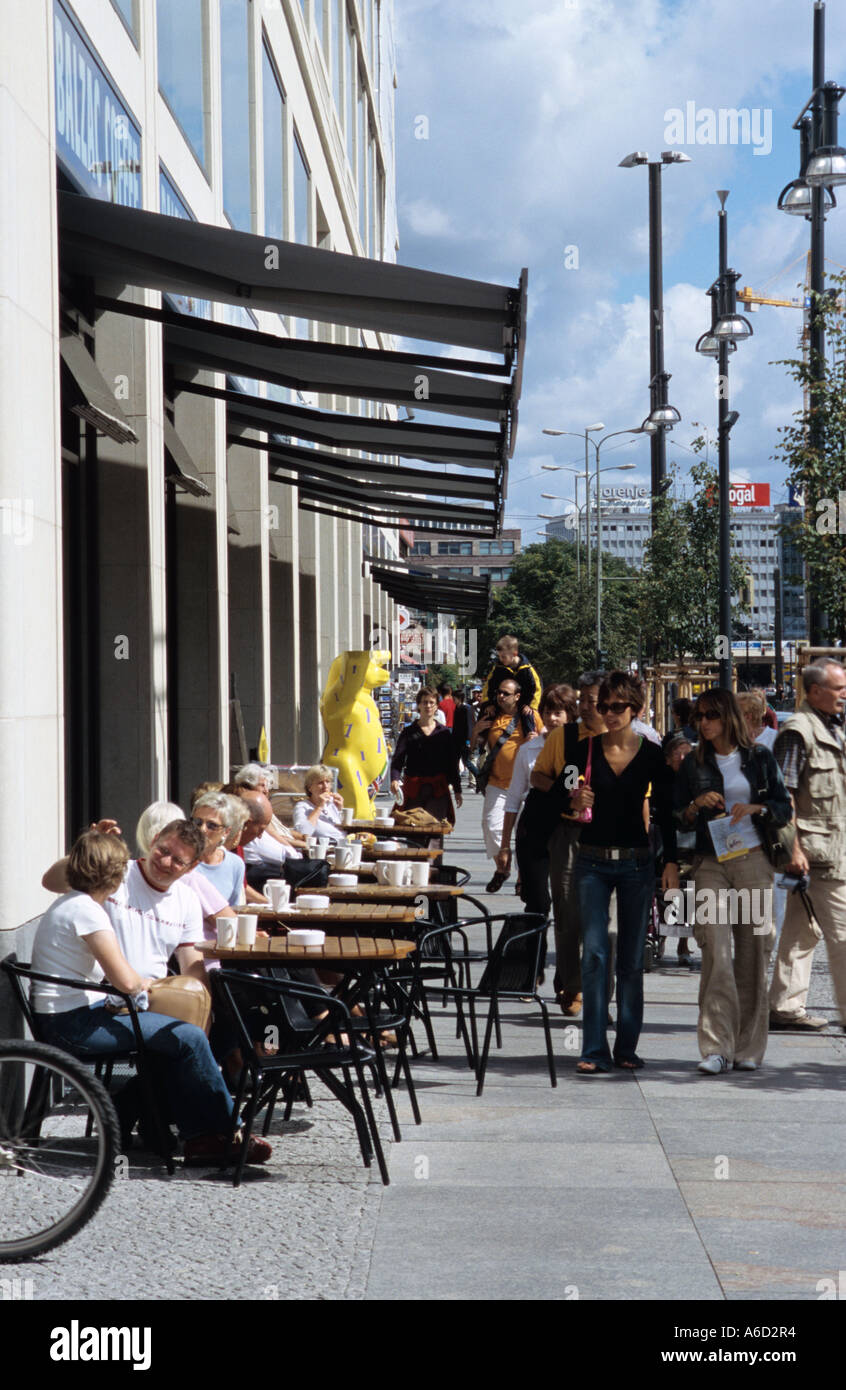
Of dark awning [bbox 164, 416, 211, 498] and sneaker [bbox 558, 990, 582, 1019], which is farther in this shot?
dark awning [bbox 164, 416, 211, 498]

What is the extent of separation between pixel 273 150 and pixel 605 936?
13772 mm

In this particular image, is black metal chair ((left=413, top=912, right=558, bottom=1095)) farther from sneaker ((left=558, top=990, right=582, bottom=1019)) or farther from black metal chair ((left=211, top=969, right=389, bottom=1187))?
sneaker ((left=558, top=990, right=582, bottom=1019))

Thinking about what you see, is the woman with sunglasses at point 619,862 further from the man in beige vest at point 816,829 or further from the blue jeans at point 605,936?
the man in beige vest at point 816,829

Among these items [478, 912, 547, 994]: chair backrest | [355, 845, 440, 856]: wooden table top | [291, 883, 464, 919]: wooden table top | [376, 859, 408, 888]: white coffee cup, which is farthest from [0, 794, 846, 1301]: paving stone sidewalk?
[355, 845, 440, 856]: wooden table top

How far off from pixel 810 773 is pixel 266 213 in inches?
463

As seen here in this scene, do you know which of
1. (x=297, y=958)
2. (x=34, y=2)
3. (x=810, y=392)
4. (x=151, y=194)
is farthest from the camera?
(x=810, y=392)

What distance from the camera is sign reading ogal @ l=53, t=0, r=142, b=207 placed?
8445 mm

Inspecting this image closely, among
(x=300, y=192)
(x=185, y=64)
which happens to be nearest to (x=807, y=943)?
(x=185, y=64)

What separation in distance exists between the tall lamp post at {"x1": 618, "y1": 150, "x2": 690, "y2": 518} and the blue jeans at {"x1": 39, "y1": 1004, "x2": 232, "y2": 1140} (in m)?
23.9

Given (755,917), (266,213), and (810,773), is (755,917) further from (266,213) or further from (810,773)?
(266,213)

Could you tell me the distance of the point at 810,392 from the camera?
14.8 m

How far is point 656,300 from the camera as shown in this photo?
100 feet

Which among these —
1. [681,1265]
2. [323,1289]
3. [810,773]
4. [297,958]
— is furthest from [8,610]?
[810,773]

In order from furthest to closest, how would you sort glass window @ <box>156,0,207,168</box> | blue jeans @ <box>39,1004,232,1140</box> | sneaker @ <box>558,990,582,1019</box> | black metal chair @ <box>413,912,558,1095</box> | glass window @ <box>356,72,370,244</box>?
glass window @ <box>356,72,370,244</box> → glass window @ <box>156,0,207,168</box> → sneaker @ <box>558,990,582,1019</box> → black metal chair @ <box>413,912,558,1095</box> → blue jeans @ <box>39,1004,232,1140</box>
